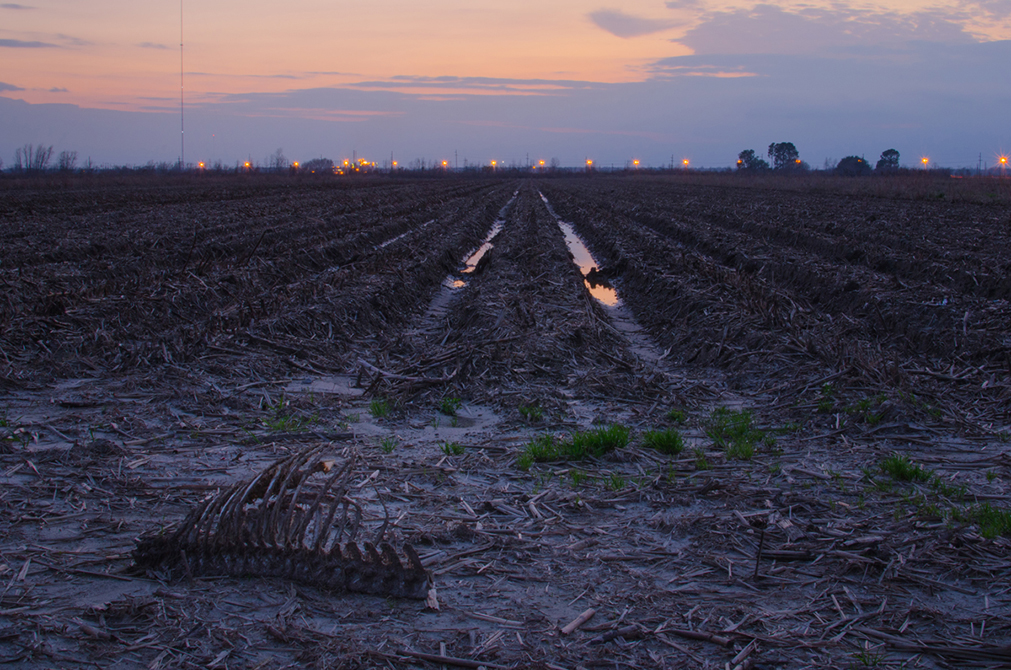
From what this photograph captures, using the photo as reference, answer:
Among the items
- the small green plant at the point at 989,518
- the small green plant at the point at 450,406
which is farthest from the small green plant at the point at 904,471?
the small green plant at the point at 450,406

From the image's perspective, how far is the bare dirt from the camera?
3168 millimetres

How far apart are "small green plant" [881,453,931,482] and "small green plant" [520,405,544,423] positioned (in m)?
2.75

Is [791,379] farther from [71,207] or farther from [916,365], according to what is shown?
[71,207]

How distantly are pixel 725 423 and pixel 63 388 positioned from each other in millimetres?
6383

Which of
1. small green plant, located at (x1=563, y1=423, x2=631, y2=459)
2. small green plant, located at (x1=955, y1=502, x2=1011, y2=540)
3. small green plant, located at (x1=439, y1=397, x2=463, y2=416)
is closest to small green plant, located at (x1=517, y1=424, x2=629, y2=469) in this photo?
small green plant, located at (x1=563, y1=423, x2=631, y2=459)

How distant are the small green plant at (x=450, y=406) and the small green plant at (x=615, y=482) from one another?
6.47 ft

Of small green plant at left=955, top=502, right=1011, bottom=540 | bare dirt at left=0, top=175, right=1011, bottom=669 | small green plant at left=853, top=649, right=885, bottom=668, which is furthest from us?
small green plant at left=955, top=502, right=1011, bottom=540

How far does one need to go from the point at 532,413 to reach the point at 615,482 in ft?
5.36

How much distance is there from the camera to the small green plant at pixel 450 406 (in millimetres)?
6555

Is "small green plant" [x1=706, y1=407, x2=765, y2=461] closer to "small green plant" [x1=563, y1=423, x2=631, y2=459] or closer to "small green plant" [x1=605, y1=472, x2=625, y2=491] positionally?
"small green plant" [x1=563, y1=423, x2=631, y2=459]

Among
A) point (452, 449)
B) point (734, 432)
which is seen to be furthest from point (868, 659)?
point (452, 449)

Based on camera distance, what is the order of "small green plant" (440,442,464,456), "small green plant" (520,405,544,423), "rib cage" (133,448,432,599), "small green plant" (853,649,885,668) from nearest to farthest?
"small green plant" (853,649,885,668) → "rib cage" (133,448,432,599) → "small green plant" (440,442,464,456) → "small green plant" (520,405,544,423)

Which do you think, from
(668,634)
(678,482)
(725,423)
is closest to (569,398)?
(725,423)

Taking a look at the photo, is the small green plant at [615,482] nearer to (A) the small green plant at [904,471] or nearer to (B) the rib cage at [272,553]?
(B) the rib cage at [272,553]
